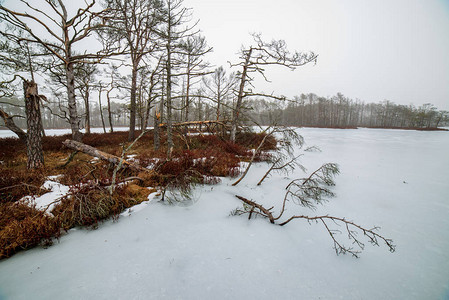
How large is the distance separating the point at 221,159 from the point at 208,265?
3932 millimetres

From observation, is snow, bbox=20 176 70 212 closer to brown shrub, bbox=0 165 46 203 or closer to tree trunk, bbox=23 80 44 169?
brown shrub, bbox=0 165 46 203

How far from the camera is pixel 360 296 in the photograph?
181 cm

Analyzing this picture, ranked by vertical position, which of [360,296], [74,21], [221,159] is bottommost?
[360,296]

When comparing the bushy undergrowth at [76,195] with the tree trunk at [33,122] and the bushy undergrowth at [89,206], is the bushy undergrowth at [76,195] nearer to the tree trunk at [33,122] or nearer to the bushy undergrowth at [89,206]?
the bushy undergrowth at [89,206]

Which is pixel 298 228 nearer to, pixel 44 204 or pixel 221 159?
pixel 221 159

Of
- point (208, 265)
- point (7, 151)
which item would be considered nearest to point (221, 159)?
point (208, 265)

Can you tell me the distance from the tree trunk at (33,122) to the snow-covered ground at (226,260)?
12.5ft

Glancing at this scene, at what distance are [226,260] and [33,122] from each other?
609cm

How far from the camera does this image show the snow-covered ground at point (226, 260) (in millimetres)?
1804

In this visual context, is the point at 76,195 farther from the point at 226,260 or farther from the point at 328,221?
the point at 328,221

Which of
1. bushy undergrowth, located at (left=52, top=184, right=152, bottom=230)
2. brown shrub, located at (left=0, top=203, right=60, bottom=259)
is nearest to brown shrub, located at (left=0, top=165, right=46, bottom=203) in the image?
brown shrub, located at (left=0, top=203, right=60, bottom=259)

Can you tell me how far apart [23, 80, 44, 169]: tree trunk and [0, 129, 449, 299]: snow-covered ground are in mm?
3821

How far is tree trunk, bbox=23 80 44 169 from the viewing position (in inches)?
171

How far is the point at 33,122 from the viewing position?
4375 millimetres
